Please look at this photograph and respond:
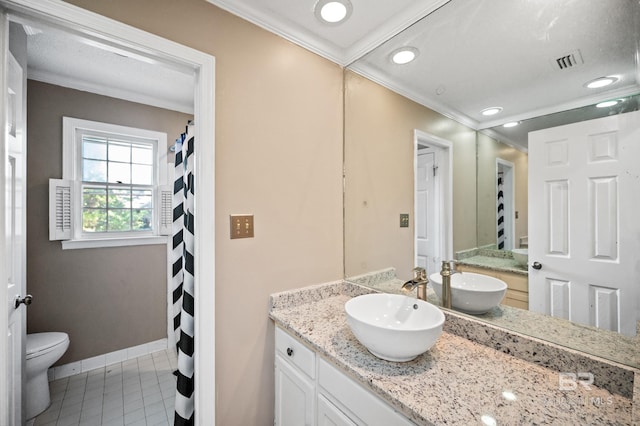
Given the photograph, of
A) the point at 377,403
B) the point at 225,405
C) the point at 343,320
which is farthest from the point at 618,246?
the point at 225,405

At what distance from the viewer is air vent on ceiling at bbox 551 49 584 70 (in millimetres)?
920

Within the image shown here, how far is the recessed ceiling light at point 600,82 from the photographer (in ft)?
2.80

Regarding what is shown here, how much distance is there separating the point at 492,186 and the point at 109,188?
3088 mm

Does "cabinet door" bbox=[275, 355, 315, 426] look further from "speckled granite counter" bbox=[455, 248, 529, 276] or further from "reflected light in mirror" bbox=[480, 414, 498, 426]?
"speckled granite counter" bbox=[455, 248, 529, 276]

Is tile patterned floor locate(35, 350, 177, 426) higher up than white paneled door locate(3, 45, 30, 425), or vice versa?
white paneled door locate(3, 45, 30, 425)

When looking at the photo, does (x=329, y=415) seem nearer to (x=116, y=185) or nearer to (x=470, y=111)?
(x=470, y=111)

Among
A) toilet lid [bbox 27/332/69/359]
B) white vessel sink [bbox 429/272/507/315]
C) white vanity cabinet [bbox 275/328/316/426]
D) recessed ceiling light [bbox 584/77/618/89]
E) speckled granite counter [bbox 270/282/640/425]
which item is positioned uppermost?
recessed ceiling light [bbox 584/77/618/89]

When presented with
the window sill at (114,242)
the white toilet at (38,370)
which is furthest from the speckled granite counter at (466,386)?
the window sill at (114,242)

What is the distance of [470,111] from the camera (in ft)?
4.07

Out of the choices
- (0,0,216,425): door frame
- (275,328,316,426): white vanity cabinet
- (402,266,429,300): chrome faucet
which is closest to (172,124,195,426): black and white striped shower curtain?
(0,0,216,425): door frame

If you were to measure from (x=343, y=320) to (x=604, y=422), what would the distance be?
88cm

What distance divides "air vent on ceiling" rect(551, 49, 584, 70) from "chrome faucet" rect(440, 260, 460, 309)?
0.88 m

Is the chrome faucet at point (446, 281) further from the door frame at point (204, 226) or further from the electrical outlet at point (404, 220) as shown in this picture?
the door frame at point (204, 226)

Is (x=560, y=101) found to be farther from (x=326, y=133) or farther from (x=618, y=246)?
(x=326, y=133)
